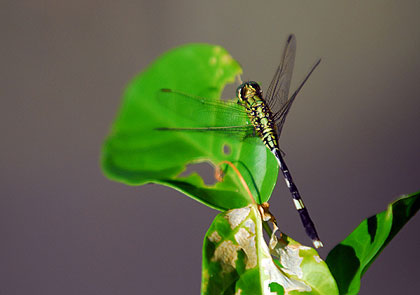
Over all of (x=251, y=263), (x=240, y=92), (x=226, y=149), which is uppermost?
(x=240, y=92)

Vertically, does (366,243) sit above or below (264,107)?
below

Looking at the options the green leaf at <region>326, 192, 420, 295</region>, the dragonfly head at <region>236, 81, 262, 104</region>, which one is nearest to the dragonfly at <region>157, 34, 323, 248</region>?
the dragonfly head at <region>236, 81, 262, 104</region>

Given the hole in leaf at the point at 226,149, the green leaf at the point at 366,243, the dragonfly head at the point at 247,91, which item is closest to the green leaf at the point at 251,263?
the green leaf at the point at 366,243

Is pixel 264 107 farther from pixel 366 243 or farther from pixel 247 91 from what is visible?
pixel 366 243

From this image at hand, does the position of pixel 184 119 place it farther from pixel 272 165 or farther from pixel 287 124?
pixel 287 124

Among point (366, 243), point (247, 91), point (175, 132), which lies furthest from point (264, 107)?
point (366, 243)

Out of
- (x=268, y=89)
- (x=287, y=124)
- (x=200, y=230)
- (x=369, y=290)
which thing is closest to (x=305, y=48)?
(x=287, y=124)
